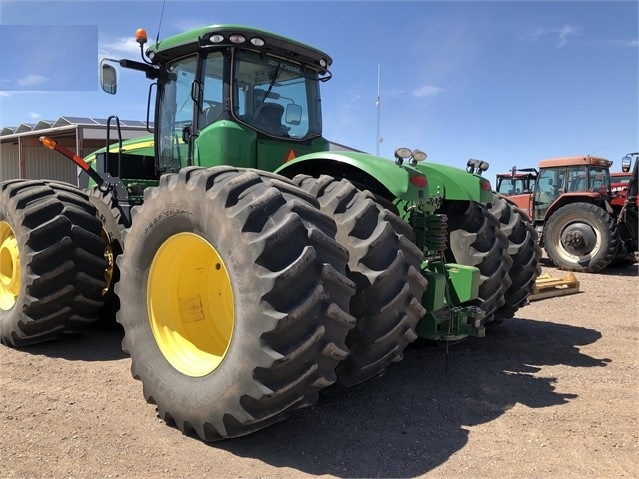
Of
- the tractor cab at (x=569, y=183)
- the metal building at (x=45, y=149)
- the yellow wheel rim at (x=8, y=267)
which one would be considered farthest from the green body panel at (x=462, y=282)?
the metal building at (x=45, y=149)

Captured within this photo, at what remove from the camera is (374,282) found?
3.19 m

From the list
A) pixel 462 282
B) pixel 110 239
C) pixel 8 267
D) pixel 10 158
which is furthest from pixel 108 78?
pixel 10 158

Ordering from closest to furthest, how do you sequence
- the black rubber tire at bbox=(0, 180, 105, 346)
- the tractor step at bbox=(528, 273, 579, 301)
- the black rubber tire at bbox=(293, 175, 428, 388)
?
the black rubber tire at bbox=(293, 175, 428, 388)
the black rubber tire at bbox=(0, 180, 105, 346)
the tractor step at bbox=(528, 273, 579, 301)

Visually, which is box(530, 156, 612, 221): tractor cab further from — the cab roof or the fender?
the fender

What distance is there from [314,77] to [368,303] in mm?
2665

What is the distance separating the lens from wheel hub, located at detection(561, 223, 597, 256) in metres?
11.8

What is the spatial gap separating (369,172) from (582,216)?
33.3ft

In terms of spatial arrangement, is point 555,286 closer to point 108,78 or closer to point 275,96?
point 275,96

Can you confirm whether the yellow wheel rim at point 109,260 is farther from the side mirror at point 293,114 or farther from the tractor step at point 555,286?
the tractor step at point 555,286

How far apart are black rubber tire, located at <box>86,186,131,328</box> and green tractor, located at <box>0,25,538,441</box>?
0.6 inches

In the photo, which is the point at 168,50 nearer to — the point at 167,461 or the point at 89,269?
the point at 89,269

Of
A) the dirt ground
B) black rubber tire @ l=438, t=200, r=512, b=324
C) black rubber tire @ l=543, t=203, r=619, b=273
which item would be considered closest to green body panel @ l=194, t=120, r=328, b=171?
black rubber tire @ l=438, t=200, r=512, b=324

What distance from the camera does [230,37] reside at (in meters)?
4.28

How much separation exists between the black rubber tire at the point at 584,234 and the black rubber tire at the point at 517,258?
23.4ft
